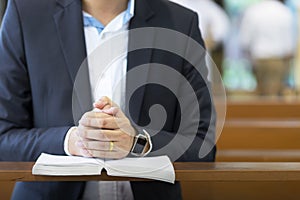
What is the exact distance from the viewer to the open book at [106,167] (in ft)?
3.70

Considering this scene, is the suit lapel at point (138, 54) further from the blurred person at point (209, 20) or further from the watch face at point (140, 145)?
the blurred person at point (209, 20)

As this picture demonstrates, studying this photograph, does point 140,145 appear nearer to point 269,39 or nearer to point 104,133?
point 104,133

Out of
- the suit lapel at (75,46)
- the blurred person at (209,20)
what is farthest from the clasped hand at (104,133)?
the blurred person at (209,20)

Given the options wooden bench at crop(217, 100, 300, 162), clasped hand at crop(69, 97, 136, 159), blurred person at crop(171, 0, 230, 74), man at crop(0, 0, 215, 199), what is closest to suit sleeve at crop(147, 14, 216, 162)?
man at crop(0, 0, 215, 199)

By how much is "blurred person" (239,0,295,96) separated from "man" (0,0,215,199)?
150 inches

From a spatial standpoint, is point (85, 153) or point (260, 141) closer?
point (85, 153)

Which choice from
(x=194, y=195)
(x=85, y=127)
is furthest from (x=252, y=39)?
(x=85, y=127)

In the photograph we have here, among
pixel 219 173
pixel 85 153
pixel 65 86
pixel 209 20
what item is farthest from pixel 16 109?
pixel 209 20

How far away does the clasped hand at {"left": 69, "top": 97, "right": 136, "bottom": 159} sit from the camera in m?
1.20

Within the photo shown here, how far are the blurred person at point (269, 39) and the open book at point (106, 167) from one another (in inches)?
161

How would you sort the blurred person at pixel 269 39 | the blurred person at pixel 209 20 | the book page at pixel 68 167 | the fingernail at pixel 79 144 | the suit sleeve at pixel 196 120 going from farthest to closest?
1. the blurred person at pixel 209 20
2. the blurred person at pixel 269 39
3. the suit sleeve at pixel 196 120
4. the fingernail at pixel 79 144
5. the book page at pixel 68 167

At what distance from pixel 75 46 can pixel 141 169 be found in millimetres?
366

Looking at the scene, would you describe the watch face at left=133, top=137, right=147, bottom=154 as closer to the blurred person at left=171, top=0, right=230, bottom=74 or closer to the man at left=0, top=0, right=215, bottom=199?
the man at left=0, top=0, right=215, bottom=199

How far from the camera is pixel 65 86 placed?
1363 millimetres
